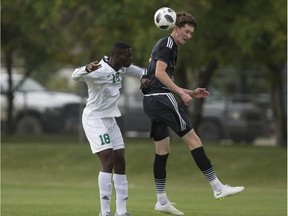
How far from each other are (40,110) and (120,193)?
2345cm

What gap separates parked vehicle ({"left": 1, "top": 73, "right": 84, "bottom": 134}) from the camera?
3628 cm

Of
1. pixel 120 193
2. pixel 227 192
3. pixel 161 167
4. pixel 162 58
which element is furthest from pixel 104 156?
pixel 227 192

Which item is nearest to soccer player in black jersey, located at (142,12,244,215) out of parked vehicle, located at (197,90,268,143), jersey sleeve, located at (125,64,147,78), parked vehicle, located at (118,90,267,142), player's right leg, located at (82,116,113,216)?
jersey sleeve, located at (125,64,147,78)

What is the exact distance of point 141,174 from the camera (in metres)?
28.2

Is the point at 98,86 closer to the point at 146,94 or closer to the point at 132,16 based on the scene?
the point at 146,94

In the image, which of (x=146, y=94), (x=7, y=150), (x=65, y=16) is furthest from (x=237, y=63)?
(x=146, y=94)

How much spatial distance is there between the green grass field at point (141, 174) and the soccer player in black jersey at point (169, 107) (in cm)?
511

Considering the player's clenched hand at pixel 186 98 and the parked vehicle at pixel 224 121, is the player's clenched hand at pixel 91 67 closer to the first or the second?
the player's clenched hand at pixel 186 98

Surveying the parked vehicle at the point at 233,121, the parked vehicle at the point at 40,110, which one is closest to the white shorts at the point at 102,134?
the parked vehicle at the point at 233,121

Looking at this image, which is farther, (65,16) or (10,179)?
(65,16)

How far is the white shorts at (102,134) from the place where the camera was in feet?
43.4

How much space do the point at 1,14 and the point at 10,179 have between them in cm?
756

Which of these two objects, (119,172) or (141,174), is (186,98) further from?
(141,174)

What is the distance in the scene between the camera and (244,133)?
118 ft
